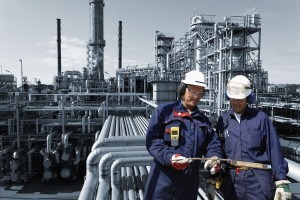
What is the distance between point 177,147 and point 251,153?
0.78 m

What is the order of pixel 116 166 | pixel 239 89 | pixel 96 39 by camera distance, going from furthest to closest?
1. pixel 96 39
2. pixel 116 166
3. pixel 239 89

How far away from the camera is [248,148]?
2342 mm

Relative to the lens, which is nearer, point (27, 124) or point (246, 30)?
point (27, 124)

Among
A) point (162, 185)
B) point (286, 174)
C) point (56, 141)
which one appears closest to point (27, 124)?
point (56, 141)

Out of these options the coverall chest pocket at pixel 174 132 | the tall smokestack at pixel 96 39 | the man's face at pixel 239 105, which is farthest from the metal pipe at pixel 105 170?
the tall smokestack at pixel 96 39

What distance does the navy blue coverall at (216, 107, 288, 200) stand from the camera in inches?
88.3

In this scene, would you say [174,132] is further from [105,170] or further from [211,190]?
[105,170]

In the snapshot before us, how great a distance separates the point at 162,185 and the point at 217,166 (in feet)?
1.88

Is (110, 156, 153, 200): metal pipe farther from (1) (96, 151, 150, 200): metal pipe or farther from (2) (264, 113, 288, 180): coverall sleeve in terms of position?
(2) (264, 113, 288, 180): coverall sleeve

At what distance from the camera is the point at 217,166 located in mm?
2193

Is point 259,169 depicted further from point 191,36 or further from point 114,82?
point 114,82

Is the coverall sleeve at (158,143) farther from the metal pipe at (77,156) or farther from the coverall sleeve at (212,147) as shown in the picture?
the metal pipe at (77,156)

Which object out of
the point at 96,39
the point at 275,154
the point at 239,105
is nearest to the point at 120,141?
the point at 239,105

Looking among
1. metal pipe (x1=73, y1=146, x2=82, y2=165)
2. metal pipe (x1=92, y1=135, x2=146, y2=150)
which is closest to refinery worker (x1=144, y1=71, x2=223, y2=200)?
metal pipe (x1=92, y1=135, x2=146, y2=150)
